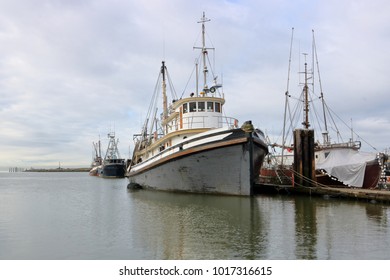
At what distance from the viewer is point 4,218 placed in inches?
734

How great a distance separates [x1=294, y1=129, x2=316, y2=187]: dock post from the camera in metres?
25.9

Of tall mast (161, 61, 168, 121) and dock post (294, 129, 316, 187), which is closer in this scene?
dock post (294, 129, 316, 187)

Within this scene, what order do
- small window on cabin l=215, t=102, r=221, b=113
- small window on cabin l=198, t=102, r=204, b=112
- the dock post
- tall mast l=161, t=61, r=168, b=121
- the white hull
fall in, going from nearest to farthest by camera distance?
the white hull < the dock post < small window on cabin l=198, t=102, r=204, b=112 < small window on cabin l=215, t=102, r=221, b=113 < tall mast l=161, t=61, r=168, b=121

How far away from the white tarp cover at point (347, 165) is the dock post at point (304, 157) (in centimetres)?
203

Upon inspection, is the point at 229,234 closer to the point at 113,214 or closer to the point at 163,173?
the point at 113,214

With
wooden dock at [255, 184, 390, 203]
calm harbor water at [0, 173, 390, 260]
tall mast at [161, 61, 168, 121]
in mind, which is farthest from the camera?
tall mast at [161, 61, 168, 121]

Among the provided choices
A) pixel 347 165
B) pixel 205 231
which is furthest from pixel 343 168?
pixel 205 231

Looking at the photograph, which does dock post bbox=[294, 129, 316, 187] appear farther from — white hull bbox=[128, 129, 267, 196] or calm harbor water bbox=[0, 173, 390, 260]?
calm harbor water bbox=[0, 173, 390, 260]

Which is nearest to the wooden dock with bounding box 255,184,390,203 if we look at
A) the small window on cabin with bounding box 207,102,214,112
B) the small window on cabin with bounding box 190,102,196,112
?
the small window on cabin with bounding box 207,102,214,112

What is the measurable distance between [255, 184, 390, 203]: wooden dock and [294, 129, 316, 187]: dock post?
3.29 ft

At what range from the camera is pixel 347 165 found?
25938 millimetres

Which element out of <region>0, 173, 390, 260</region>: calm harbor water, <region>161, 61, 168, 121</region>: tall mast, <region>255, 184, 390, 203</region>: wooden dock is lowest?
<region>0, 173, 390, 260</region>: calm harbor water

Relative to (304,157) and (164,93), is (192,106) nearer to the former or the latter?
(304,157)

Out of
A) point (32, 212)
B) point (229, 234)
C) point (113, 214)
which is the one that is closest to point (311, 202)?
point (229, 234)
